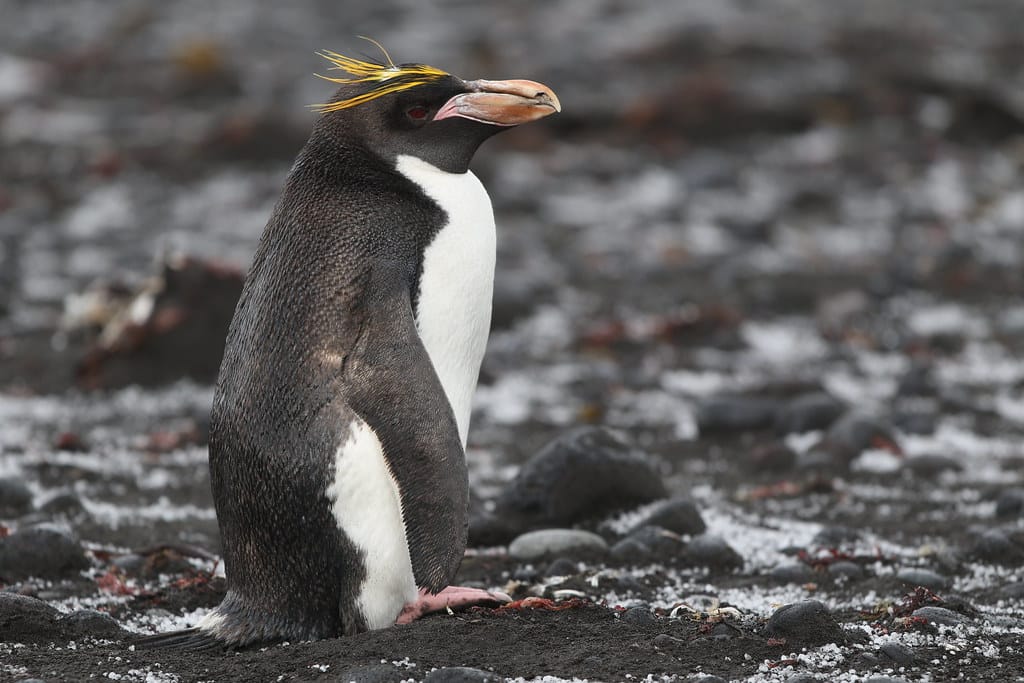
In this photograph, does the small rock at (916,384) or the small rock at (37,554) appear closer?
the small rock at (37,554)

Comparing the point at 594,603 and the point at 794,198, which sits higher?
the point at 794,198

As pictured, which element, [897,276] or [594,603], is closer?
[594,603]

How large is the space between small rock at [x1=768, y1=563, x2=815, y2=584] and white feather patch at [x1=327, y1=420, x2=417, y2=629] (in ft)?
4.81

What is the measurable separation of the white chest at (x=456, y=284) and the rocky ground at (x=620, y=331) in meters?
0.75

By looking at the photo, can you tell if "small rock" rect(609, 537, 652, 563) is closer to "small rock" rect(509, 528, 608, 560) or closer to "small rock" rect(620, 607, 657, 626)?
"small rock" rect(509, 528, 608, 560)

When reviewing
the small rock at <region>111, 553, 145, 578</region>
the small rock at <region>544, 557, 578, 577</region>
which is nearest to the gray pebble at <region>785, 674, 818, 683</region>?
the small rock at <region>544, 557, 578, 577</region>

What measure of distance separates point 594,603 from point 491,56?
38.8 ft

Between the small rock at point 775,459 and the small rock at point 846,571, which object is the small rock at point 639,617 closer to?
the small rock at point 846,571

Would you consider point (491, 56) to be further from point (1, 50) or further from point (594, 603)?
point (594, 603)

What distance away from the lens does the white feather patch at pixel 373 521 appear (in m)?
4.25

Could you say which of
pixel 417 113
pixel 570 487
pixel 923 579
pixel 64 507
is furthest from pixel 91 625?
pixel 923 579

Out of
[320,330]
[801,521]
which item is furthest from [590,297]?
[320,330]

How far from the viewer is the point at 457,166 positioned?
4.73 metres

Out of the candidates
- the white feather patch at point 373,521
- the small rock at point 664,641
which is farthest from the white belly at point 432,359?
the small rock at point 664,641
